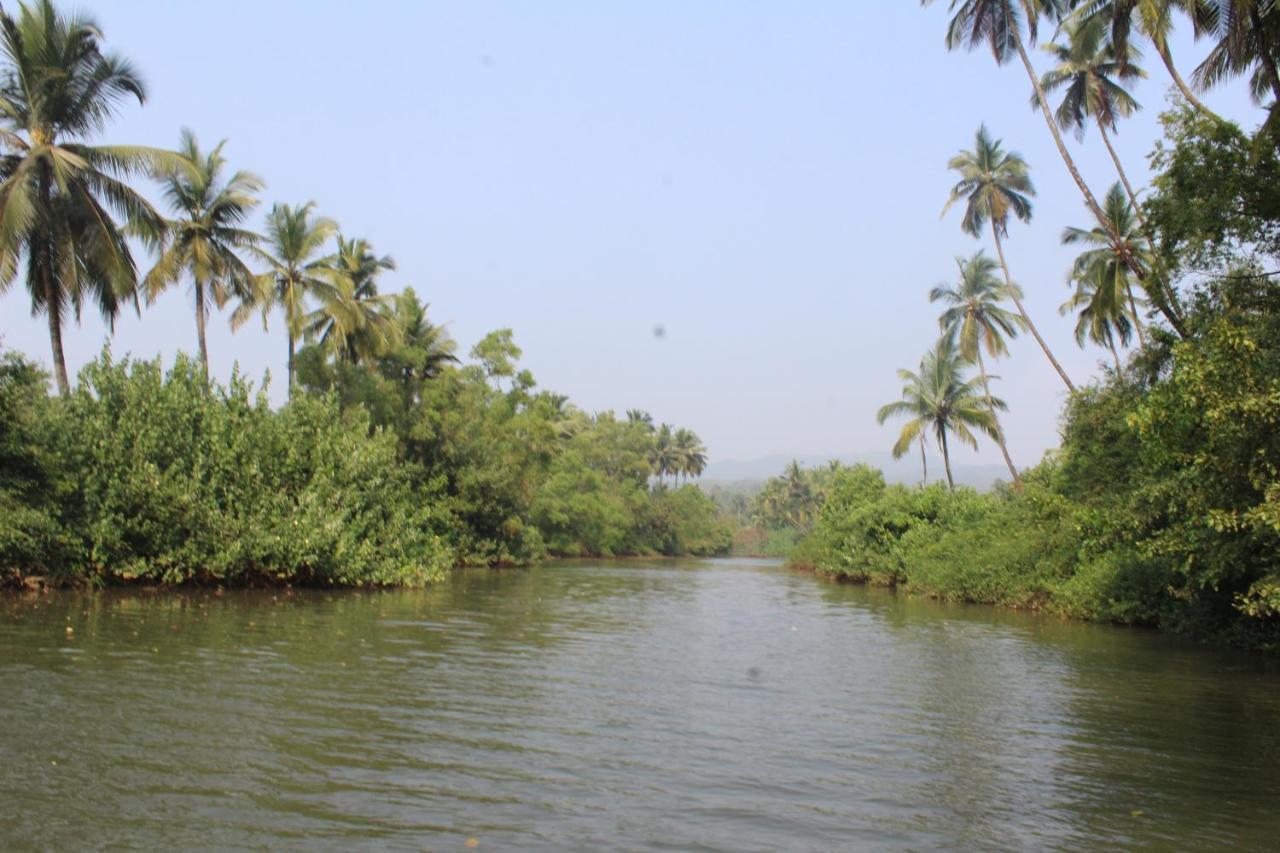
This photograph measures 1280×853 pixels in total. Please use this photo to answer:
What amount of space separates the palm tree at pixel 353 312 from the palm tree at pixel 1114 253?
81.2ft

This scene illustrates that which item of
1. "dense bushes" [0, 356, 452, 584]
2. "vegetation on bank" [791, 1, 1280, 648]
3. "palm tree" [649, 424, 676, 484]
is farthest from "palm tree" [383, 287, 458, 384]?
"palm tree" [649, 424, 676, 484]

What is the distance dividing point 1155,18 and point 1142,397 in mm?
8162

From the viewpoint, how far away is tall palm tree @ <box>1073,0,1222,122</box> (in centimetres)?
1641

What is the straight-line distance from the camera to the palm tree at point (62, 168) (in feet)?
68.5

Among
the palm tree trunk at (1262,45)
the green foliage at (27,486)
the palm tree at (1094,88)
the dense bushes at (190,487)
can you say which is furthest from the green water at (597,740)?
the palm tree at (1094,88)

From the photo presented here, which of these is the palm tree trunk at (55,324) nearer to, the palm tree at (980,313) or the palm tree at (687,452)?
the palm tree at (980,313)

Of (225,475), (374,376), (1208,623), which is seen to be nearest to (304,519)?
(225,475)

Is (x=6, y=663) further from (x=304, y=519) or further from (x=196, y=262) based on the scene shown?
(x=196, y=262)

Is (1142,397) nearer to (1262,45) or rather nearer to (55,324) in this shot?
(1262,45)

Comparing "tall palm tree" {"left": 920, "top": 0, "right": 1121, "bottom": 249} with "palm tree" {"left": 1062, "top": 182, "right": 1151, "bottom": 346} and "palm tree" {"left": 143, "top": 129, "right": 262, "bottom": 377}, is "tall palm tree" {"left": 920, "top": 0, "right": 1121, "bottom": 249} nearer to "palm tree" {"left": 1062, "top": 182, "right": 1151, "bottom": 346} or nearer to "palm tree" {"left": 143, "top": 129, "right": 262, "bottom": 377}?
"palm tree" {"left": 1062, "top": 182, "right": 1151, "bottom": 346}

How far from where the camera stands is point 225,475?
23031 mm

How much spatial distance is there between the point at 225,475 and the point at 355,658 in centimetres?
1166

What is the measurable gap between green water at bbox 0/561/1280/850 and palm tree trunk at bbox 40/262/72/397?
22.0ft

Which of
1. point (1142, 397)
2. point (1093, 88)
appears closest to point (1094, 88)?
point (1093, 88)
